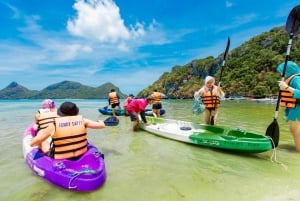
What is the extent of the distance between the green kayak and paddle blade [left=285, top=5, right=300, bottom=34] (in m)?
3.22

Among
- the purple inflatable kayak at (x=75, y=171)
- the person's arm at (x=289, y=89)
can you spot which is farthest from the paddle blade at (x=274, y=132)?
the purple inflatable kayak at (x=75, y=171)

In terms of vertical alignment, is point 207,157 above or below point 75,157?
below

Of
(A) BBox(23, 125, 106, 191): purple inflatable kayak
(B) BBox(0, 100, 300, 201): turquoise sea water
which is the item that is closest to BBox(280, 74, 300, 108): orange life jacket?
(B) BBox(0, 100, 300, 201): turquoise sea water

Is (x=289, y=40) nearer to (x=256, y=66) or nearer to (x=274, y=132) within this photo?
(x=274, y=132)

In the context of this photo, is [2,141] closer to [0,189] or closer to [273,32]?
[0,189]

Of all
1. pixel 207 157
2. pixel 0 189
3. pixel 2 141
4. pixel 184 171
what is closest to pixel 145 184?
pixel 184 171

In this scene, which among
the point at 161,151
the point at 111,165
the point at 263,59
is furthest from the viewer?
the point at 263,59

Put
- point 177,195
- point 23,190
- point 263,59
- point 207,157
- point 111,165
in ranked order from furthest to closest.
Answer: point 263,59, point 207,157, point 111,165, point 23,190, point 177,195

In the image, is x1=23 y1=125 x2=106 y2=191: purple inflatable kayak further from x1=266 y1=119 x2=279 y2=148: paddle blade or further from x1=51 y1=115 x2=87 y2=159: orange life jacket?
x1=266 y1=119 x2=279 y2=148: paddle blade

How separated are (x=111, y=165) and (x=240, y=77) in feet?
321

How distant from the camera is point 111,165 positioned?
596cm

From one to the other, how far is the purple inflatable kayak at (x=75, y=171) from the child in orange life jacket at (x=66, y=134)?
0.17 meters

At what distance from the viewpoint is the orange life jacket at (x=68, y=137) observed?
435 cm

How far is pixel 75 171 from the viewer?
14.0 ft
